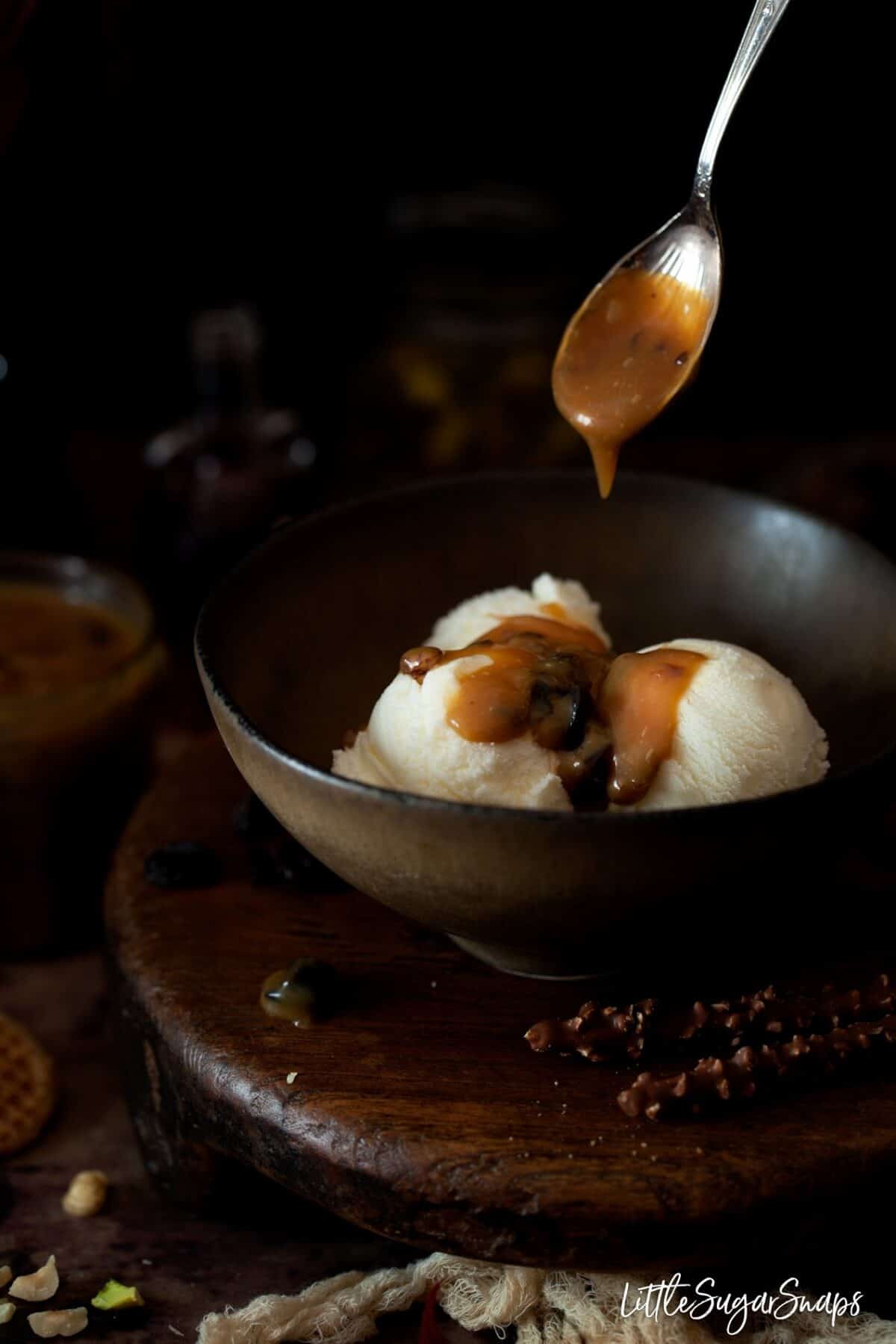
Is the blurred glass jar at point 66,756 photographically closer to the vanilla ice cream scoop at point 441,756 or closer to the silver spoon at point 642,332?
the vanilla ice cream scoop at point 441,756

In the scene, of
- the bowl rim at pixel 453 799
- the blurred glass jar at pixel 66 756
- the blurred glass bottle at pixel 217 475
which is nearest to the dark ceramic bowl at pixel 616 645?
the bowl rim at pixel 453 799

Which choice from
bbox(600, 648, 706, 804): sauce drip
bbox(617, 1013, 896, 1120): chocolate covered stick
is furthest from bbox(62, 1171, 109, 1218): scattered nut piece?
bbox(600, 648, 706, 804): sauce drip

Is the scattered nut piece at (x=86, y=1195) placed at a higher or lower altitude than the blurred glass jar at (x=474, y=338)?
lower

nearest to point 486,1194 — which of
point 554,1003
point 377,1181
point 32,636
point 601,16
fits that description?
point 377,1181

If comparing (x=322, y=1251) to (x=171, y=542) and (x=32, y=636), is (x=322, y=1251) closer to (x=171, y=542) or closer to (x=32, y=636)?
(x=32, y=636)

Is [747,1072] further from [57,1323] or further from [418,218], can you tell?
[418,218]

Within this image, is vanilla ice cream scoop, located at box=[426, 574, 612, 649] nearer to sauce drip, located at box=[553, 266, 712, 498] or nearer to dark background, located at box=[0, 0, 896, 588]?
sauce drip, located at box=[553, 266, 712, 498]
